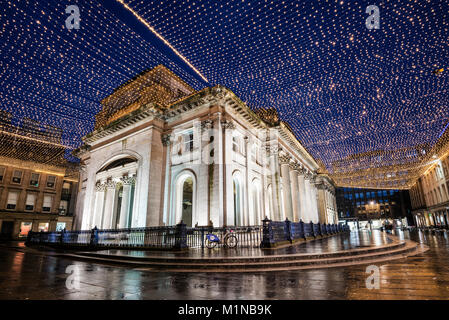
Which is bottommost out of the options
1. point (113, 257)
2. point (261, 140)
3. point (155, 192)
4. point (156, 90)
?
point (113, 257)

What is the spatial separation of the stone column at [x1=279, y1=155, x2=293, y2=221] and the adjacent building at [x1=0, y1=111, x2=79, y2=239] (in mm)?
26108

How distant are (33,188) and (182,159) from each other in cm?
3089

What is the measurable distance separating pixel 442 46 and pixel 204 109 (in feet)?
44.2

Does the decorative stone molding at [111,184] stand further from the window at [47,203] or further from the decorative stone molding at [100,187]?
the window at [47,203]

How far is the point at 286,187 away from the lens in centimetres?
2469

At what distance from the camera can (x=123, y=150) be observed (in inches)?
817

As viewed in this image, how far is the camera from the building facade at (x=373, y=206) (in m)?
67.6

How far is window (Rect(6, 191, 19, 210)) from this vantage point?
32.4 meters

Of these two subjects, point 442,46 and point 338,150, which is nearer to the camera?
point 442,46

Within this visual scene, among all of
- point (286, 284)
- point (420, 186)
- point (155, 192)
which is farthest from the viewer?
→ point (420, 186)

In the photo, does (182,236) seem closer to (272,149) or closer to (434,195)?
(272,149)

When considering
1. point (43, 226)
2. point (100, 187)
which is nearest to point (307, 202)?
point (100, 187)
